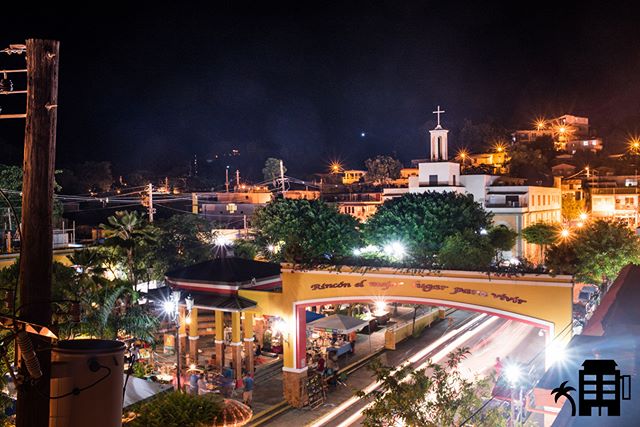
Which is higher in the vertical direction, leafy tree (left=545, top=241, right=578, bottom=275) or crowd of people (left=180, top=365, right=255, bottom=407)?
leafy tree (left=545, top=241, right=578, bottom=275)

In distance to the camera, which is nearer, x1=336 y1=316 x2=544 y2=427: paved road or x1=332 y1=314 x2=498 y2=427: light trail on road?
x1=332 y1=314 x2=498 y2=427: light trail on road

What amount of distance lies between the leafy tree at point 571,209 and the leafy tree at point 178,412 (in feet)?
204

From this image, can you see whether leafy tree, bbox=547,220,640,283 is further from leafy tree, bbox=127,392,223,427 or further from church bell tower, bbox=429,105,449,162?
church bell tower, bbox=429,105,449,162

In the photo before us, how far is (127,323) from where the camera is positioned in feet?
55.5

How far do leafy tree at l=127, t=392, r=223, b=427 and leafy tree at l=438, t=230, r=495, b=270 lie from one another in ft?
64.6

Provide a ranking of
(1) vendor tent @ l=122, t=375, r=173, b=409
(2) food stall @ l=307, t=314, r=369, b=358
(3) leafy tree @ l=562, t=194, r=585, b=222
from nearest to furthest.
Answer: (1) vendor tent @ l=122, t=375, r=173, b=409, (2) food stall @ l=307, t=314, r=369, b=358, (3) leafy tree @ l=562, t=194, r=585, b=222

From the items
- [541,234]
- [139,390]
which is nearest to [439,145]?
[541,234]

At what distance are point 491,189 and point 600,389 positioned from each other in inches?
1996

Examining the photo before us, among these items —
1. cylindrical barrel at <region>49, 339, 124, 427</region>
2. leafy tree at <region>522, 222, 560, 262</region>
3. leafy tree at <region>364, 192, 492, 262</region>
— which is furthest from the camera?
leafy tree at <region>522, 222, 560, 262</region>

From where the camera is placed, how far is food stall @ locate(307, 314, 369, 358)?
2294 centimetres

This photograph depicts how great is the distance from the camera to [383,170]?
89.7m

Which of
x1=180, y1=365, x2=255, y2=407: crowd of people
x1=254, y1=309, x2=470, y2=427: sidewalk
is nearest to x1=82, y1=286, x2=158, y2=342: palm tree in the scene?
x1=180, y1=365, x2=255, y2=407: crowd of people

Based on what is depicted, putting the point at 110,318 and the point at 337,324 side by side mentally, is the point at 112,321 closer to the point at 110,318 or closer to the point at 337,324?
the point at 110,318

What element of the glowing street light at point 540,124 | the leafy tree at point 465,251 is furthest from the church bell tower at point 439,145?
the glowing street light at point 540,124
